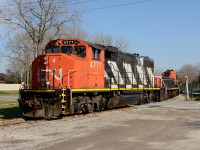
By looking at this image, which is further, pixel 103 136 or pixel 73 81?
pixel 73 81

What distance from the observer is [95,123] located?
488 inches

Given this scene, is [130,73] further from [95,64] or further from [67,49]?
[67,49]

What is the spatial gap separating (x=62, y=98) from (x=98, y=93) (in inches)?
139

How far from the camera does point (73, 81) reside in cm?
1502

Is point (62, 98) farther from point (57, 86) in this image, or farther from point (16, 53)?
point (16, 53)

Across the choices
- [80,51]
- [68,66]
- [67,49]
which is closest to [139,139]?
[68,66]

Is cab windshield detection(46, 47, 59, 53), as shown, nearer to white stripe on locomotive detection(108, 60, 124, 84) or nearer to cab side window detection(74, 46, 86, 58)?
cab side window detection(74, 46, 86, 58)

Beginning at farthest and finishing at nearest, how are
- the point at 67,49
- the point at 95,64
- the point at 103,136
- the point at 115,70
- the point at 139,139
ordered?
1. the point at 115,70
2. the point at 95,64
3. the point at 67,49
4. the point at 103,136
5. the point at 139,139

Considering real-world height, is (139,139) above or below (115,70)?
below

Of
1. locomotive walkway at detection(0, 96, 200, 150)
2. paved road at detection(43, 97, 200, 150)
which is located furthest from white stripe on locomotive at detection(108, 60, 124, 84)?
paved road at detection(43, 97, 200, 150)

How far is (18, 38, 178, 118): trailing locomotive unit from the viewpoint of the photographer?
14164mm

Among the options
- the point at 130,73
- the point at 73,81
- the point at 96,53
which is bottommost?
the point at 73,81

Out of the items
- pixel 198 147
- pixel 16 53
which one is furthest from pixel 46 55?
pixel 16 53

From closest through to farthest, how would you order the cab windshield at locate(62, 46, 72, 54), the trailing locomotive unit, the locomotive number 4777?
the trailing locomotive unit, the cab windshield at locate(62, 46, 72, 54), the locomotive number 4777
